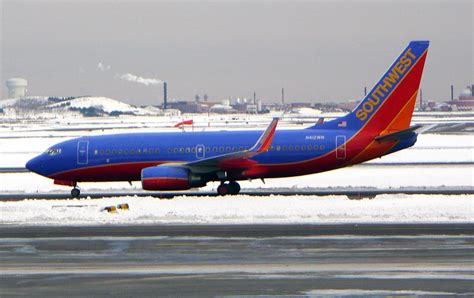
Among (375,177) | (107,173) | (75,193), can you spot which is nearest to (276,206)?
(107,173)

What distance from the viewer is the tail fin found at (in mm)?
39875

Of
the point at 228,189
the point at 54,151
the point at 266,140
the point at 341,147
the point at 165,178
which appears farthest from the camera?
the point at 54,151

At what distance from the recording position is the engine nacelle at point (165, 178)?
3819 centimetres

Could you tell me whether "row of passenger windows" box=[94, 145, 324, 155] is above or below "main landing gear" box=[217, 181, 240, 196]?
above

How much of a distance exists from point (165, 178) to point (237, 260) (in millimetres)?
Result: 17179

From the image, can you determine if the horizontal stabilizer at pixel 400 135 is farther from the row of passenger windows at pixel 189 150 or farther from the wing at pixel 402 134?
the row of passenger windows at pixel 189 150

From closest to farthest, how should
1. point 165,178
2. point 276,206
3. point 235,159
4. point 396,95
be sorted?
point 276,206, point 165,178, point 235,159, point 396,95

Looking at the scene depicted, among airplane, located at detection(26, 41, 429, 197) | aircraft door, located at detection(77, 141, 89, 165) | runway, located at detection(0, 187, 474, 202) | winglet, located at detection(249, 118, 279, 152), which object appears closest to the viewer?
winglet, located at detection(249, 118, 279, 152)

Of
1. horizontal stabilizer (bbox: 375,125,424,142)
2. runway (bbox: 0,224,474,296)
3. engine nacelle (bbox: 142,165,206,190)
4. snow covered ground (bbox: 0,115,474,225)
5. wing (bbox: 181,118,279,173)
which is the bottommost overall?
snow covered ground (bbox: 0,115,474,225)

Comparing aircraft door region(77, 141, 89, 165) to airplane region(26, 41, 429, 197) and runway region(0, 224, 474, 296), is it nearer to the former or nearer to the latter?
airplane region(26, 41, 429, 197)

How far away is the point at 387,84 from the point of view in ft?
131

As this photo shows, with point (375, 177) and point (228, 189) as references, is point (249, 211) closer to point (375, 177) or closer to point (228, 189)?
point (228, 189)

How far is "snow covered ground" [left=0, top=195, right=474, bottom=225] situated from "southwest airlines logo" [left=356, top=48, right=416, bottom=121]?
16.6ft

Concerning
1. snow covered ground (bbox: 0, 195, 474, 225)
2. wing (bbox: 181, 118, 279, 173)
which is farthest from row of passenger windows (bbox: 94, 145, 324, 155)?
snow covered ground (bbox: 0, 195, 474, 225)
